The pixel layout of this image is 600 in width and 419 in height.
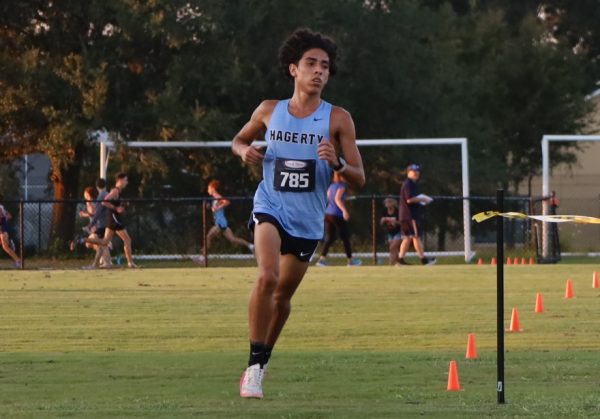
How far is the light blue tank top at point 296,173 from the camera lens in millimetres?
10344

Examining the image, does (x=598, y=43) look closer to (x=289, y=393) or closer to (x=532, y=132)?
(x=532, y=132)

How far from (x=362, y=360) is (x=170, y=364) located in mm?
1615

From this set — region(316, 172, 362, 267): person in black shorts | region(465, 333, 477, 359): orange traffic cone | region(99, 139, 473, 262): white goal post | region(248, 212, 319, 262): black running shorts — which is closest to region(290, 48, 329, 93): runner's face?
region(248, 212, 319, 262): black running shorts

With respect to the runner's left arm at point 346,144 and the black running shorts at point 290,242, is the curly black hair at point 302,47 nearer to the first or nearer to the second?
the runner's left arm at point 346,144

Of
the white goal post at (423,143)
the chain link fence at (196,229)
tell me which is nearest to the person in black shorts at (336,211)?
the chain link fence at (196,229)

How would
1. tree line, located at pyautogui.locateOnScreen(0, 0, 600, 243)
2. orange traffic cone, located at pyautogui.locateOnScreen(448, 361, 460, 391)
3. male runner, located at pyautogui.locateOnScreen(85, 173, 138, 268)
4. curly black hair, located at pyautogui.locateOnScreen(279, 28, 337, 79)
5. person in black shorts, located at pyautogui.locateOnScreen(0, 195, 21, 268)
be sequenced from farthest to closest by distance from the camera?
1. tree line, located at pyautogui.locateOnScreen(0, 0, 600, 243)
2. person in black shorts, located at pyautogui.locateOnScreen(0, 195, 21, 268)
3. male runner, located at pyautogui.locateOnScreen(85, 173, 138, 268)
4. orange traffic cone, located at pyautogui.locateOnScreen(448, 361, 460, 391)
5. curly black hair, located at pyautogui.locateOnScreen(279, 28, 337, 79)

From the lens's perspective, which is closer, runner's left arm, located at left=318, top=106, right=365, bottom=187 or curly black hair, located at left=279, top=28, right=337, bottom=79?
runner's left arm, located at left=318, top=106, right=365, bottom=187

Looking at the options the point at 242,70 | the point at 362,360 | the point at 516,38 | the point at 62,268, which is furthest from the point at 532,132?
the point at 362,360

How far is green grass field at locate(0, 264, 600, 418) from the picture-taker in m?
9.76

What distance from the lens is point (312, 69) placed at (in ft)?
34.8

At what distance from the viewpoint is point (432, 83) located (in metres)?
45.6

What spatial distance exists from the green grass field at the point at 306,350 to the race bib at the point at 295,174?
1.40 meters

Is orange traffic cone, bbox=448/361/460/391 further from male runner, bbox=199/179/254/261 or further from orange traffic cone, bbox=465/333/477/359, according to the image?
male runner, bbox=199/179/254/261

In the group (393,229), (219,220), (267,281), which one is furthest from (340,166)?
(219,220)
